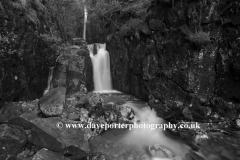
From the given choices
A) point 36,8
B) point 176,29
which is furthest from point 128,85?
point 36,8

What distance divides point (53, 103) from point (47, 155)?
2473 mm

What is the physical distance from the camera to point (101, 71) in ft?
41.7

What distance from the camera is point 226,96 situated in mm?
7121

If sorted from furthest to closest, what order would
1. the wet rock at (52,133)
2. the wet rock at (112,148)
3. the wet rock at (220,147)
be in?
the wet rock at (112,148) → the wet rock at (220,147) → the wet rock at (52,133)

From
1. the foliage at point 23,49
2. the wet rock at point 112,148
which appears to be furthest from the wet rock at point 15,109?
the wet rock at point 112,148

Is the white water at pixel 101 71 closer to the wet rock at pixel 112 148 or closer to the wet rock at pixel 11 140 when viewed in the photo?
the wet rock at pixel 112 148

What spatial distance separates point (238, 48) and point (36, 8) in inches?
435

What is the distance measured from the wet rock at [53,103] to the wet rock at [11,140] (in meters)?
1.13

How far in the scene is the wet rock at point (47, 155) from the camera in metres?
4.37

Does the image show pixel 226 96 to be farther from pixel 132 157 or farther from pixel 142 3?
pixel 142 3

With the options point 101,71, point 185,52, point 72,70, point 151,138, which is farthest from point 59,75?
point 185,52

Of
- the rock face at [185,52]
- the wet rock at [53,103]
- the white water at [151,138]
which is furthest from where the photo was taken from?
the rock face at [185,52]

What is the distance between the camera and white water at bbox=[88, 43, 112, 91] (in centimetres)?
1247

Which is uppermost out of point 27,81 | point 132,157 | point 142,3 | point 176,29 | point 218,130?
point 142,3
